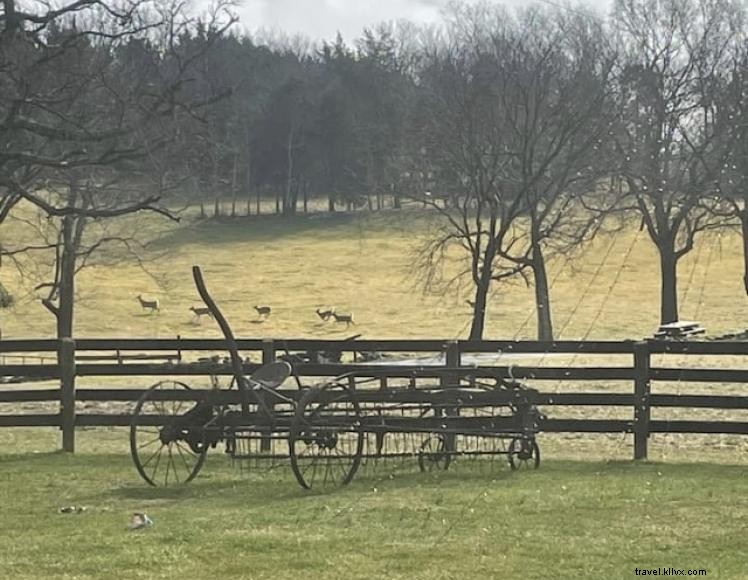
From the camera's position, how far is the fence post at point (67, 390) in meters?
12.2

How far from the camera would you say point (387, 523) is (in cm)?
787

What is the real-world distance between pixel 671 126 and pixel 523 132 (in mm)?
5238

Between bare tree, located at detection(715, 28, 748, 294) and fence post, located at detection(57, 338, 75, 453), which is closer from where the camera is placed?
fence post, located at detection(57, 338, 75, 453)

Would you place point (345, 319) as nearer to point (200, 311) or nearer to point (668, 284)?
point (200, 311)

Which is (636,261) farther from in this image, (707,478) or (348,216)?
(707,478)

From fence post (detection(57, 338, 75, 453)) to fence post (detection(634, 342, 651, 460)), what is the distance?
5.62 metres

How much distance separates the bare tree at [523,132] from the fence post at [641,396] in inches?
998

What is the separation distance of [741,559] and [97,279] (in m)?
53.1

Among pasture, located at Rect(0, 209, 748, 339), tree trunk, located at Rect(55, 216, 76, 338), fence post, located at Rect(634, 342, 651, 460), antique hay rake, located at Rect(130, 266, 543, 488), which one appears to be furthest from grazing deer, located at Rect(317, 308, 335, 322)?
antique hay rake, located at Rect(130, 266, 543, 488)

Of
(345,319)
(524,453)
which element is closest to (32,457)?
(524,453)

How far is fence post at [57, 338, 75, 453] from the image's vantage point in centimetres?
1223

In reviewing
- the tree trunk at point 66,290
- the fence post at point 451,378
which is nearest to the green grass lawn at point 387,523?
the fence post at point 451,378

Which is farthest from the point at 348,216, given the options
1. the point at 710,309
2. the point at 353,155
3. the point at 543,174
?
the point at 543,174

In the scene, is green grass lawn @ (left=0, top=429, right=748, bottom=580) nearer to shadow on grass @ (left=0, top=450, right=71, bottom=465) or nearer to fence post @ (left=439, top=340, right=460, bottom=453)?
fence post @ (left=439, top=340, right=460, bottom=453)
